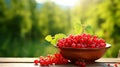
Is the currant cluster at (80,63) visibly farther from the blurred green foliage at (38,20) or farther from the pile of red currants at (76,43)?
the blurred green foliage at (38,20)

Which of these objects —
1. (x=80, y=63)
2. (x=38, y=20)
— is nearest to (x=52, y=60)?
(x=80, y=63)

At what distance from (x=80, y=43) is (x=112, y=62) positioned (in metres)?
0.31

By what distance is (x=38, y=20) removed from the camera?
334 centimetres

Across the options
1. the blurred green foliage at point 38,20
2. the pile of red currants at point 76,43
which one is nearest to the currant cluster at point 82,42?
the pile of red currants at point 76,43

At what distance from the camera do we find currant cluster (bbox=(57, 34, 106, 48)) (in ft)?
4.78

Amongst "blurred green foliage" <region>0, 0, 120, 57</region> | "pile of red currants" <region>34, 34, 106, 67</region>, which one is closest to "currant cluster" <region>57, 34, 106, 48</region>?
"pile of red currants" <region>34, 34, 106, 67</region>

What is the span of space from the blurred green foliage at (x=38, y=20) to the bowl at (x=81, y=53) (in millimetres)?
1800

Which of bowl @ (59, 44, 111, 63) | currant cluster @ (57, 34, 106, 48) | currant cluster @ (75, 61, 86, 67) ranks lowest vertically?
currant cluster @ (75, 61, 86, 67)

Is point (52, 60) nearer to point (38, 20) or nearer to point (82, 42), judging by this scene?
point (82, 42)

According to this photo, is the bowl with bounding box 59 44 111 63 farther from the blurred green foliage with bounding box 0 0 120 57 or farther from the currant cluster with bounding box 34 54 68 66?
the blurred green foliage with bounding box 0 0 120 57

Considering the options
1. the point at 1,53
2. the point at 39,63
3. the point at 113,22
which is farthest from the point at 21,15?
the point at 39,63

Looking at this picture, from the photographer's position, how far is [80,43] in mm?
1462

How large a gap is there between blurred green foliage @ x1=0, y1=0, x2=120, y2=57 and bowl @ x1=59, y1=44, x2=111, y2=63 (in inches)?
70.8

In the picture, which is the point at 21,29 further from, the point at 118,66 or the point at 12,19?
the point at 118,66
